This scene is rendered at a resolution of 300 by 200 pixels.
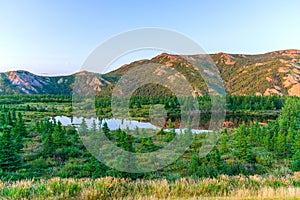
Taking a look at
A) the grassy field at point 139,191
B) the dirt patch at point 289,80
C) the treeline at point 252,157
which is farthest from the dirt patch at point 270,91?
the grassy field at point 139,191

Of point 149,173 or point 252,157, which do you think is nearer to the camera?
point 149,173

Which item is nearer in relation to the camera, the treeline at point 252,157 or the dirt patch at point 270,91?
the treeline at point 252,157

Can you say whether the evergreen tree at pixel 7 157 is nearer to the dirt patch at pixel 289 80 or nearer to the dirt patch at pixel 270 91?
the dirt patch at pixel 270 91

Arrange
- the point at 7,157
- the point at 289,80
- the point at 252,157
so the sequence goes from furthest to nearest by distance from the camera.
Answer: the point at 289,80
the point at 252,157
the point at 7,157

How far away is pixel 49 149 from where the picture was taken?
22391 millimetres

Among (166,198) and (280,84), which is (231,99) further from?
(280,84)

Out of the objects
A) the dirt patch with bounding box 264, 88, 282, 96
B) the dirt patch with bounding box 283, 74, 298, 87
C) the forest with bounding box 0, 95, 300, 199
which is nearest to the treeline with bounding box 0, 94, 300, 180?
the forest with bounding box 0, 95, 300, 199

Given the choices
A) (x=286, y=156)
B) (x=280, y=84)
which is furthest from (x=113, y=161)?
(x=280, y=84)

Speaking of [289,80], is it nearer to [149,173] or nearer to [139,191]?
[149,173]

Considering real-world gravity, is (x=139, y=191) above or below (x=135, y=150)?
above

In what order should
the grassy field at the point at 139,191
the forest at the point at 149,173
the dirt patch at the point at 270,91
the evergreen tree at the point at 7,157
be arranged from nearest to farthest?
the grassy field at the point at 139,191
the forest at the point at 149,173
the evergreen tree at the point at 7,157
the dirt patch at the point at 270,91

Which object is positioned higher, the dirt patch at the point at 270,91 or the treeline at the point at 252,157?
the dirt patch at the point at 270,91

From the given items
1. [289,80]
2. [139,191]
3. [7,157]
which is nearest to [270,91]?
[289,80]

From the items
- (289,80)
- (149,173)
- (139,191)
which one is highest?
(289,80)
